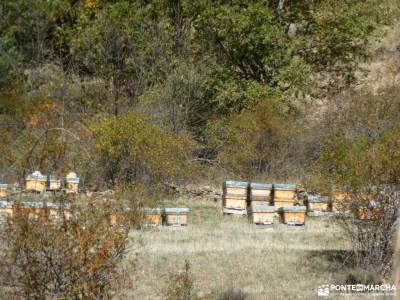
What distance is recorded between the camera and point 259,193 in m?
16.3

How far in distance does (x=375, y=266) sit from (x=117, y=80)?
17.1 meters

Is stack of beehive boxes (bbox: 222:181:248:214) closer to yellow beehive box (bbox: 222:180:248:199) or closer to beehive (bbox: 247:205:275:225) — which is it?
yellow beehive box (bbox: 222:180:248:199)

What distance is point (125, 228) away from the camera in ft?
25.7

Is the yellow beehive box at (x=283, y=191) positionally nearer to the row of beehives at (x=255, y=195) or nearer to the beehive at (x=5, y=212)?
the row of beehives at (x=255, y=195)

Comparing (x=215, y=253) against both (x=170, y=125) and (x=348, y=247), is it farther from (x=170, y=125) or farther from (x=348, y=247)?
(x=170, y=125)

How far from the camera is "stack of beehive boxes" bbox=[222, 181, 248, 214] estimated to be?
53.3ft

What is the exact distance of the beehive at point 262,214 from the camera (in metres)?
14.9

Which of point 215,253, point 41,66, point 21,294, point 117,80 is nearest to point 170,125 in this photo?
point 117,80

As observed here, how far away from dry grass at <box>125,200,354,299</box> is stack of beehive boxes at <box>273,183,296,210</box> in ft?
4.59

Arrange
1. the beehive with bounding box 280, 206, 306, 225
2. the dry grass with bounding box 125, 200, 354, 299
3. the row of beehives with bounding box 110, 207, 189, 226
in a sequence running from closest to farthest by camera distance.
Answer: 1. the dry grass with bounding box 125, 200, 354, 299
2. the row of beehives with bounding box 110, 207, 189, 226
3. the beehive with bounding box 280, 206, 306, 225

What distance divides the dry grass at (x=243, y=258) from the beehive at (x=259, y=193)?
155 centimetres

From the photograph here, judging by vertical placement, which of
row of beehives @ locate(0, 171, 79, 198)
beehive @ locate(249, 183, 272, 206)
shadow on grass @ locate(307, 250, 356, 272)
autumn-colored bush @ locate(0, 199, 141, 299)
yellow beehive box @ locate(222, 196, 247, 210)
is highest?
row of beehives @ locate(0, 171, 79, 198)

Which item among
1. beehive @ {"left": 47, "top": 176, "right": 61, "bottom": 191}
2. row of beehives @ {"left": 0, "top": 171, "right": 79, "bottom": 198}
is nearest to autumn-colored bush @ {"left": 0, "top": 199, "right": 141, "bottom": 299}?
row of beehives @ {"left": 0, "top": 171, "right": 79, "bottom": 198}

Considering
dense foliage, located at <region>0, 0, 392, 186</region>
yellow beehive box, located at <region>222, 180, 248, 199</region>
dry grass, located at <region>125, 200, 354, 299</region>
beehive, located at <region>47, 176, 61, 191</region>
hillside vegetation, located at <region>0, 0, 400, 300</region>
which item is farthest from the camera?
dense foliage, located at <region>0, 0, 392, 186</region>
